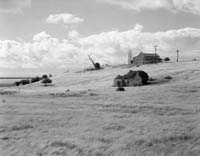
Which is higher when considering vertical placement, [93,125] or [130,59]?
[130,59]

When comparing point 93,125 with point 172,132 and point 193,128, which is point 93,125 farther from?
point 193,128

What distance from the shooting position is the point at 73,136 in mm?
10945

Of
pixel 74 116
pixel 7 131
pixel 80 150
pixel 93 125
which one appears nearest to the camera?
pixel 80 150

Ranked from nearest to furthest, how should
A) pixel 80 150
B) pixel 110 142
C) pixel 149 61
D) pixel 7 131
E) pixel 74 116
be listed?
pixel 80 150 → pixel 110 142 → pixel 7 131 → pixel 74 116 → pixel 149 61

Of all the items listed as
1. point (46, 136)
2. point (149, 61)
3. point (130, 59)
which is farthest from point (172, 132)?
point (130, 59)

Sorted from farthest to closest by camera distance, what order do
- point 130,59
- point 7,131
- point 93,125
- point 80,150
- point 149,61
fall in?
point 130,59 < point 149,61 < point 93,125 < point 7,131 < point 80,150

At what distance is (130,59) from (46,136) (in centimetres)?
9006

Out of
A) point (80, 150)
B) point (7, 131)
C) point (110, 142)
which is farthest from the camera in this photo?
point (7, 131)

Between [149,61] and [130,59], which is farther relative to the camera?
[130,59]

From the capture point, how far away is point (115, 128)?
1217 cm

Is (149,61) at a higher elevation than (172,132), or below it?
higher

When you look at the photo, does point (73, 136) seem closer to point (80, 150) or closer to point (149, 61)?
point (80, 150)

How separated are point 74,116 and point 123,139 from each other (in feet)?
18.6

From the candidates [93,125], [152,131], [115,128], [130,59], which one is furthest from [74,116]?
[130,59]
